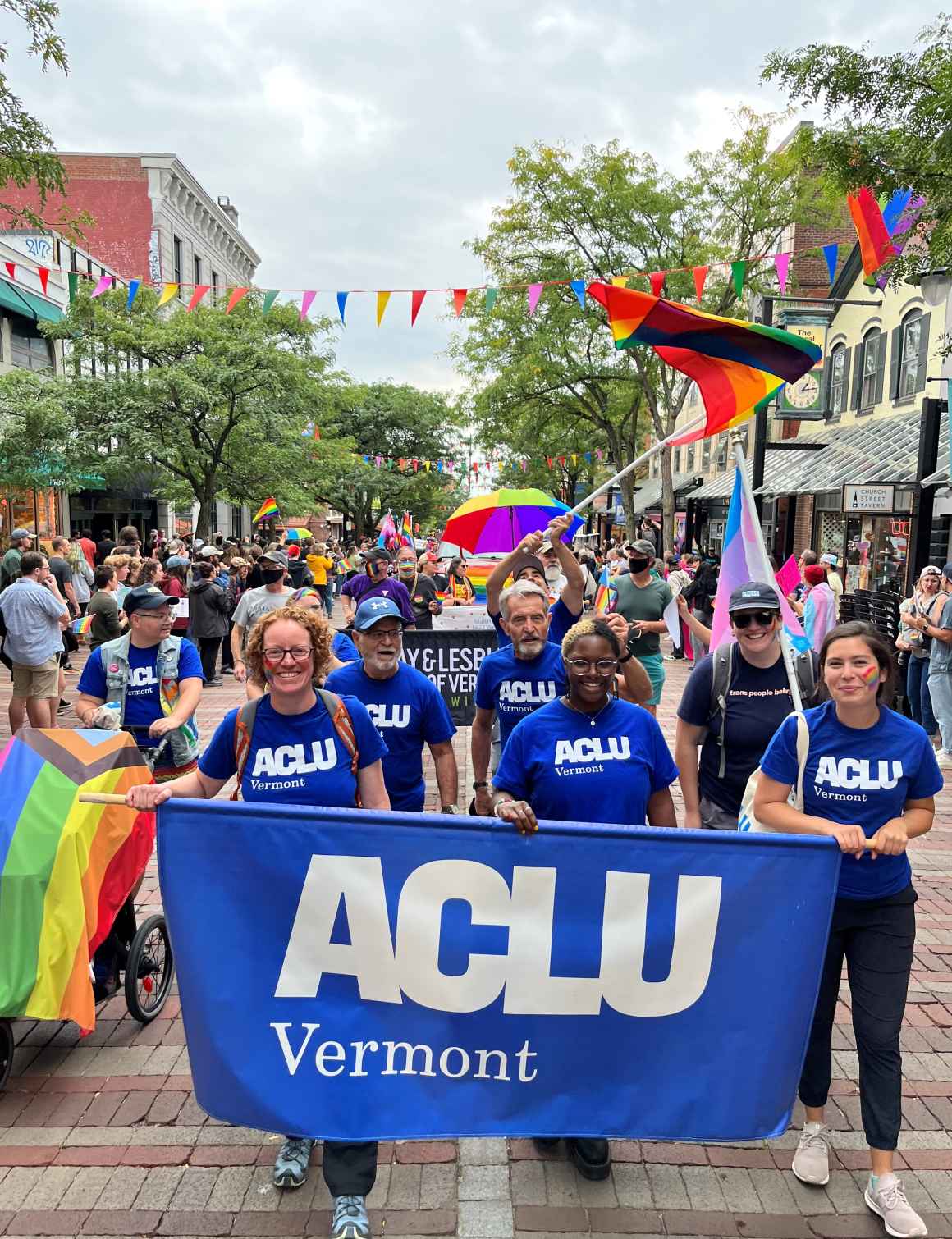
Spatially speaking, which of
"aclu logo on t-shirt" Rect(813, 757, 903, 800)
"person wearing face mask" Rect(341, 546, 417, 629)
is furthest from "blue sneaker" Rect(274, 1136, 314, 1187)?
"person wearing face mask" Rect(341, 546, 417, 629)

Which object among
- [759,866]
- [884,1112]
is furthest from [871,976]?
[759,866]

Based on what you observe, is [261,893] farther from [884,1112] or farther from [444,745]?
[884,1112]

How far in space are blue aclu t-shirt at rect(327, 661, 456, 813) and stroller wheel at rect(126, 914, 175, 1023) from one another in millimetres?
1157

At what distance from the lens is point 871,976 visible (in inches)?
123

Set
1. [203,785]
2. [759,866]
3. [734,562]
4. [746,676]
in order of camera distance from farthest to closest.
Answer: [734,562] < [746,676] < [203,785] < [759,866]

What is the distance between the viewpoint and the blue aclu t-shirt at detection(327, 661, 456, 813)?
4379 mm

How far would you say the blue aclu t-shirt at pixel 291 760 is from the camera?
3.33m

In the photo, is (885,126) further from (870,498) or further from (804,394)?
(804,394)

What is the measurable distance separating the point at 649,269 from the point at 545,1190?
82.3 feet

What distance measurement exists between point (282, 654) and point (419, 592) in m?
8.29

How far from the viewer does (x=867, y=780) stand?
310 cm

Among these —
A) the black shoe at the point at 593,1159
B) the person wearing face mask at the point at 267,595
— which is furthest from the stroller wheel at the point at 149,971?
the person wearing face mask at the point at 267,595

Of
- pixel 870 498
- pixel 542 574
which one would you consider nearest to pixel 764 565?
pixel 542 574

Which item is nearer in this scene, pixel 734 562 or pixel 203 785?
pixel 203 785
